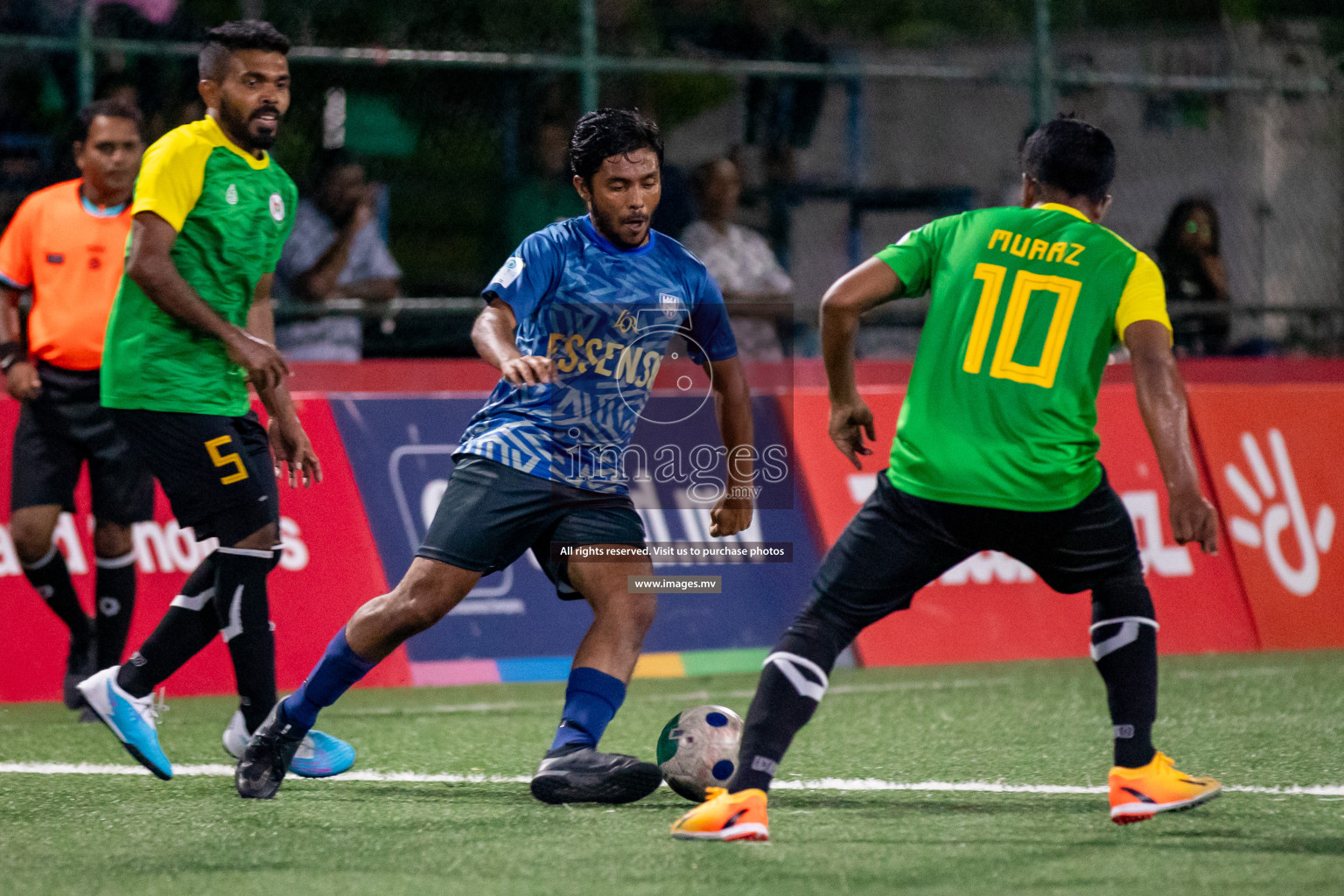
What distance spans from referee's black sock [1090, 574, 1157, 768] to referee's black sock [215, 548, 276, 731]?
248 centimetres

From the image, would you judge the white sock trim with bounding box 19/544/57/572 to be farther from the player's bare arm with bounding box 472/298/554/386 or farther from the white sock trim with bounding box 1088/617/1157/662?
the white sock trim with bounding box 1088/617/1157/662

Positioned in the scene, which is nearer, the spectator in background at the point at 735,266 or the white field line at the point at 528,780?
the white field line at the point at 528,780

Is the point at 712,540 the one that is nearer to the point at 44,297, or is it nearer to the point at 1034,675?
the point at 1034,675

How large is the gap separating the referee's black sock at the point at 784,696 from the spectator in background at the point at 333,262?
5.29 meters

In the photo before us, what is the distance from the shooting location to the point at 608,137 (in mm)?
4758

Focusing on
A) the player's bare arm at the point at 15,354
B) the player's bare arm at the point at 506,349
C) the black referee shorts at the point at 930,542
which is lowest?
the black referee shorts at the point at 930,542

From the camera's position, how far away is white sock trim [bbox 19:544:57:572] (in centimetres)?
667

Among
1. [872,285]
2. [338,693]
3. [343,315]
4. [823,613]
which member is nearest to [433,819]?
[338,693]

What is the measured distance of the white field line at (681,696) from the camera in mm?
6836

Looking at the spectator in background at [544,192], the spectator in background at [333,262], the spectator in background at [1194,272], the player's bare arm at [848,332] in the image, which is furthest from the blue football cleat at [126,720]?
the spectator in background at [1194,272]

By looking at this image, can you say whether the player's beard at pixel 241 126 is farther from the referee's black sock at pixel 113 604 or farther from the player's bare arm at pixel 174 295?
the referee's black sock at pixel 113 604

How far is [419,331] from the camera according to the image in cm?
930

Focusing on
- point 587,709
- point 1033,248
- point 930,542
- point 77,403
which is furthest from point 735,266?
point 930,542

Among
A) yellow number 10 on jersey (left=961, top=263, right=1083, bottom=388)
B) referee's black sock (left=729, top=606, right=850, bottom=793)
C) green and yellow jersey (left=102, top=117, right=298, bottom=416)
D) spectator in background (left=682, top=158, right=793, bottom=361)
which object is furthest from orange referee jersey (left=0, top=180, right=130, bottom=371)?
yellow number 10 on jersey (left=961, top=263, right=1083, bottom=388)
